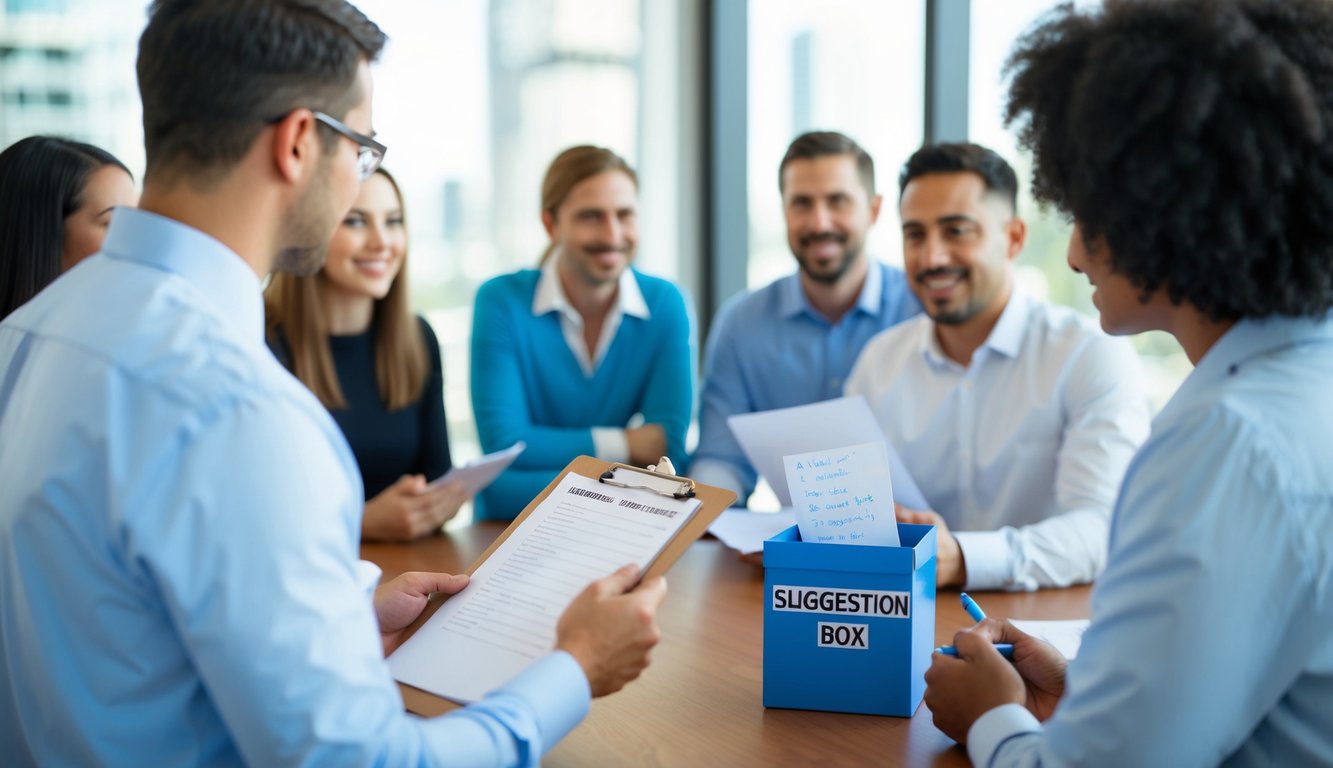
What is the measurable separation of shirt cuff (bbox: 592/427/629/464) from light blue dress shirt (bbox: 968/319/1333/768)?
6.62 feet

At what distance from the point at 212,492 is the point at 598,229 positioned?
8.13 feet

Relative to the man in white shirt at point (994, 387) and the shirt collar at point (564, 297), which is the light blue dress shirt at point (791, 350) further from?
the man in white shirt at point (994, 387)

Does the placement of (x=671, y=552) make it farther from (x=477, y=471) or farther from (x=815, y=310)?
(x=815, y=310)

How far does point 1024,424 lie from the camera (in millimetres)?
2545

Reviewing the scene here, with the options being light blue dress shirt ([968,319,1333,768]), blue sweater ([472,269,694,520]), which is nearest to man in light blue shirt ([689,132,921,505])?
blue sweater ([472,269,694,520])

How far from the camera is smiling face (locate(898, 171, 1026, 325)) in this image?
2.73 m

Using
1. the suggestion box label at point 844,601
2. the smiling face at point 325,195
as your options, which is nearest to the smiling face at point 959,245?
the suggestion box label at point 844,601

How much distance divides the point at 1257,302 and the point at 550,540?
84 centimetres

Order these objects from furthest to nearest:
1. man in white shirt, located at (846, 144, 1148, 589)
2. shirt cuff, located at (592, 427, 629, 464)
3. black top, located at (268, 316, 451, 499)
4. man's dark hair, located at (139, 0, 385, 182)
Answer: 1. shirt cuff, located at (592, 427, 629, 464)
2. black top, located at (268, 316, 451, 499)
3. man in white shirt, located at (846, 144, 1148, 589)
4. man's dark hair, located at (139, 0, 385, 182)

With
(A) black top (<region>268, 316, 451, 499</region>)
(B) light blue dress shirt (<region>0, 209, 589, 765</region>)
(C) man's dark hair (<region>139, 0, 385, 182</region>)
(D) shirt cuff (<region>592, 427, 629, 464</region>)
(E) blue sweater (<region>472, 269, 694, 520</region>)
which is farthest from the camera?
(E) blue sweater (<region>472, 269, 694, 520</region>)

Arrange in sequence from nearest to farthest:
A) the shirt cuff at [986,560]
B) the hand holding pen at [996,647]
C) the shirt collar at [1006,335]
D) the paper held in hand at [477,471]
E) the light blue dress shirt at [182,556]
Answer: the light blue dress shirt at [182,556]
the hand holding pen at [996,647]
the shirt cuff at [986,560]
the paper held in hand at [477,471]
the shirt collar at [1006,335]

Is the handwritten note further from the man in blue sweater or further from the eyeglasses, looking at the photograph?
the man in blue sweater

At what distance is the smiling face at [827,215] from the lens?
334 cm

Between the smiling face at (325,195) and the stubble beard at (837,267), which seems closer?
the smiling face at (325,195)
